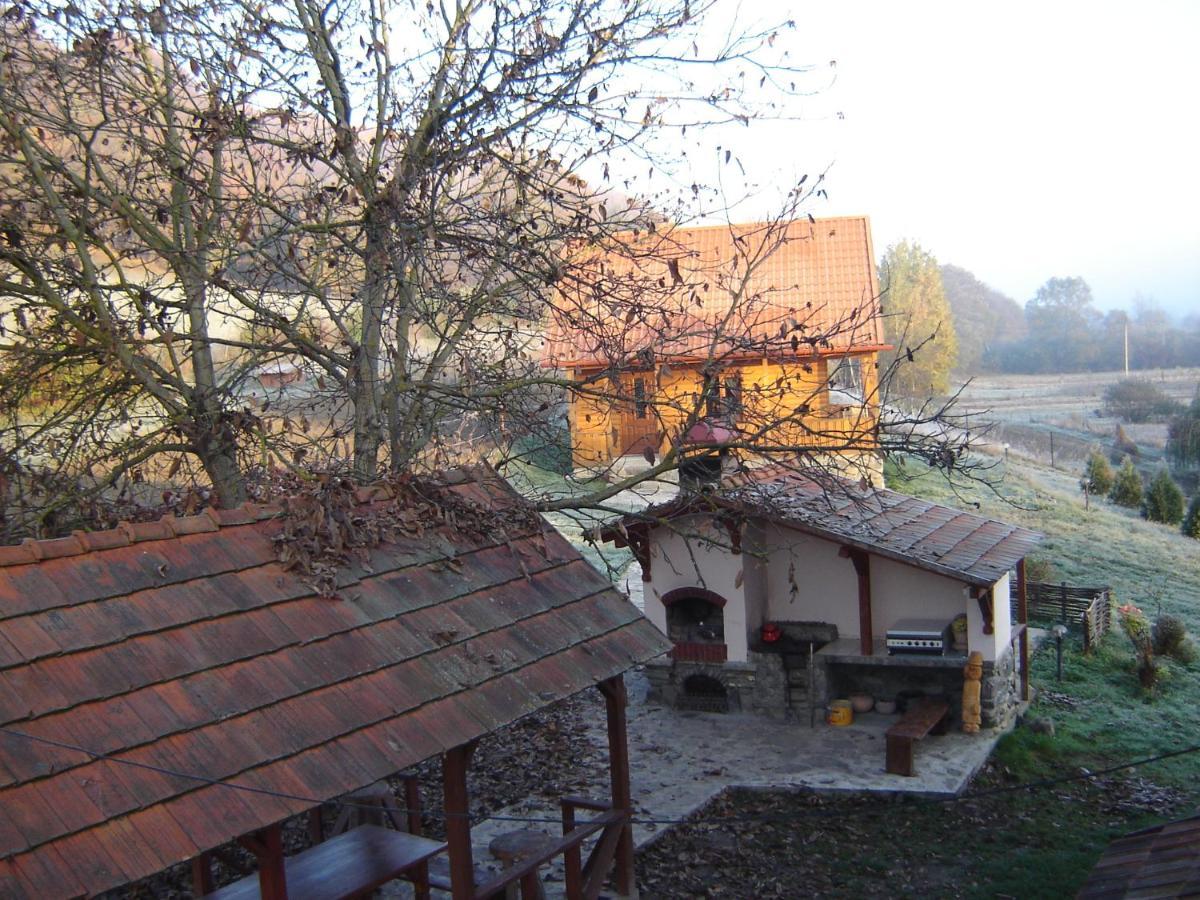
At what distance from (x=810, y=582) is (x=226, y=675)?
29.6 feet

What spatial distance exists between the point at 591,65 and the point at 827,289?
14.3 m

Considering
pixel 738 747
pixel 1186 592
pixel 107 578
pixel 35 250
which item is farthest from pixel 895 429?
pixel 1186 592

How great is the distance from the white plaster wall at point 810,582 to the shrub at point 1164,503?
1753 cm

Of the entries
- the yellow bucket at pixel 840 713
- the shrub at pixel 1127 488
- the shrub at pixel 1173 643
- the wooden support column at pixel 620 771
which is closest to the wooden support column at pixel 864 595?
the yellow bucket at pixel 840 713

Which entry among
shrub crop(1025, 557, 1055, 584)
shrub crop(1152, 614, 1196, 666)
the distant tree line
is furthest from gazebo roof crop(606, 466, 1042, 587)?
the distant tree line

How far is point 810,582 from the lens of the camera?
12.5m

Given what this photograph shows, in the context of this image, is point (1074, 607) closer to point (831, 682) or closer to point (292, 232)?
point (831, 682)

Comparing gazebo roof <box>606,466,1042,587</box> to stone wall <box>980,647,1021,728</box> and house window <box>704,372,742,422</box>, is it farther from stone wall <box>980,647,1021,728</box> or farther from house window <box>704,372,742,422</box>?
stone wall <box>980,647,1021,728</box>

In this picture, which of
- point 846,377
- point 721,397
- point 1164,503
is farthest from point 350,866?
point 1164,503

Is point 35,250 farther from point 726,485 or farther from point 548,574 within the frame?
point 726,485

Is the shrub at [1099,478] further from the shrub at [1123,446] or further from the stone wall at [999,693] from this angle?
the stone wall at [999,693]

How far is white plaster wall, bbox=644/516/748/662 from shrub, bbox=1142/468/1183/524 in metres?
18.5

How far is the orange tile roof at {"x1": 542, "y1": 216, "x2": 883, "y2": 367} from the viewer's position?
8.59 meters

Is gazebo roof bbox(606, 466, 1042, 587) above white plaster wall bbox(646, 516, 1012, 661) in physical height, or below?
above
